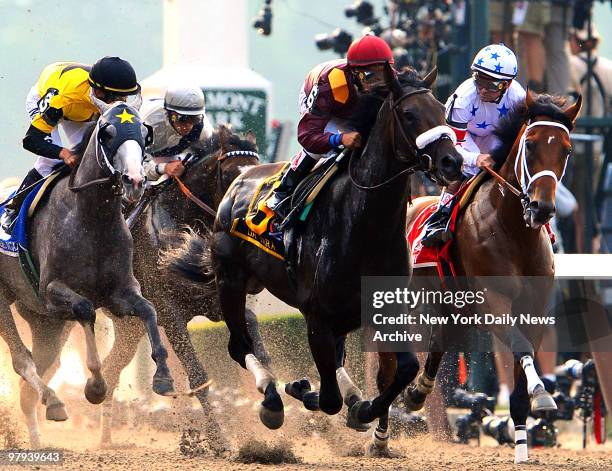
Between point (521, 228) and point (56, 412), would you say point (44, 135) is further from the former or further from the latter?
point (521, 228)

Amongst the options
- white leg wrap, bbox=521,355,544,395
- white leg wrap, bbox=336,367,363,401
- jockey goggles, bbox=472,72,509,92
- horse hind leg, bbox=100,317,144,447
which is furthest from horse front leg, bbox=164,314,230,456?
jockey goggles, bbox=472,72,509,92

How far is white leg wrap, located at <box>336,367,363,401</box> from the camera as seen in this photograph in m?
8.05

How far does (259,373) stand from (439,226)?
1.31 metres

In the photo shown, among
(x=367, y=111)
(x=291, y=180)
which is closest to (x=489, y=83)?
(x=367, y=111)

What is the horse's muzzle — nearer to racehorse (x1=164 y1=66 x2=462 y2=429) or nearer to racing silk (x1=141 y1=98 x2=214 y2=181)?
racehorse (x1=164 y1=66 x2=462 y2=429)

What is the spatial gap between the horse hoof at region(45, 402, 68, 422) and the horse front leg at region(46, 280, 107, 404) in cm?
16

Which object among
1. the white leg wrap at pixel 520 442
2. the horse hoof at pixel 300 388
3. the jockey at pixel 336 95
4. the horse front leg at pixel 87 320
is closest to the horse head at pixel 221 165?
the jockey at pixel 336 95

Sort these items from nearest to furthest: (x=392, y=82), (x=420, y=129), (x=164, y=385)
→ (x=420, y=129), (x=392, y=82), (x=164, y=385)

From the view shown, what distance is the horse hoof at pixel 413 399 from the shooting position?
346 inches

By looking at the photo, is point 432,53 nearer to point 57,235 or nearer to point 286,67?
point 57,235

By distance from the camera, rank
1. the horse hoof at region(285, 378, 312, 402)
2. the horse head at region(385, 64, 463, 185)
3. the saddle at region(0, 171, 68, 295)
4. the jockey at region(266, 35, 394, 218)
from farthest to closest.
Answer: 1. the saddle at region(0, 171, 68, 295)
2. the horse hoof at region(285, 378, 312, 402)
3. the jockey at region(266, 35, 394, 218)
4. the horse head at region(385, 64, 463, 185)

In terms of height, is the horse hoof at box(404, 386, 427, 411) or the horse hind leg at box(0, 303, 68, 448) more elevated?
the horse hind leg at box(0, 303, 68, 448)

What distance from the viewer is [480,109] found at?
8.57 metres

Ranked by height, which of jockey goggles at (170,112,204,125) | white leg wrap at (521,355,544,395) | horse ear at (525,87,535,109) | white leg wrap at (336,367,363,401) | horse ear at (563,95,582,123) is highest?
horse ear at (525,87,535,109)
